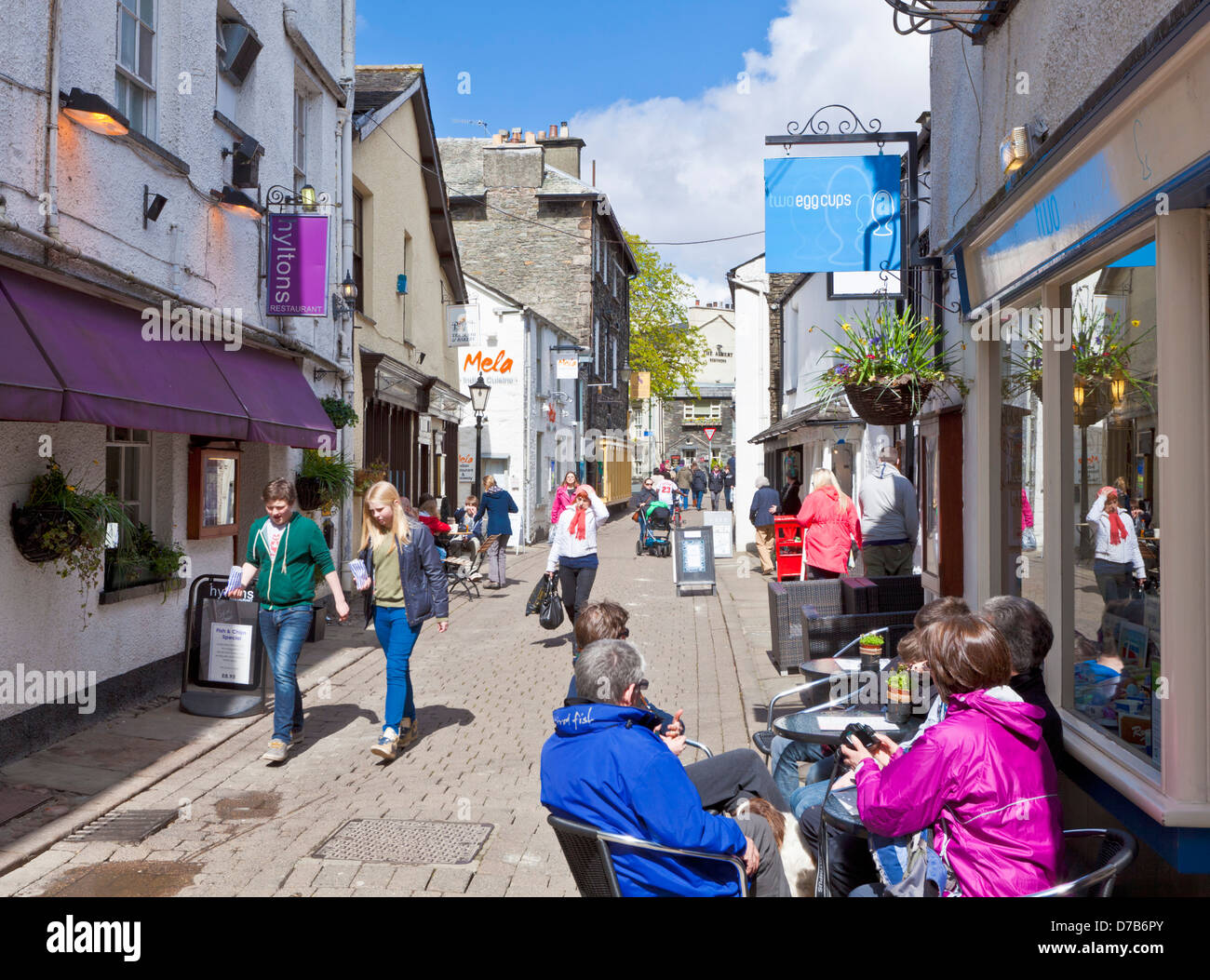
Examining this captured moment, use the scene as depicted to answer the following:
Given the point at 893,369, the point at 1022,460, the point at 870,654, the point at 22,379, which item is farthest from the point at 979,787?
the point at 22,379

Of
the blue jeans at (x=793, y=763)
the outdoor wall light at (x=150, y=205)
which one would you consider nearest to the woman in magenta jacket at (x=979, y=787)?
the blue jeans at (x=793, y=763)

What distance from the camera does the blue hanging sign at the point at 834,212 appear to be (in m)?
8.78

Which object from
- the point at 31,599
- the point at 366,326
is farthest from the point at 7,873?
the point at 366,326

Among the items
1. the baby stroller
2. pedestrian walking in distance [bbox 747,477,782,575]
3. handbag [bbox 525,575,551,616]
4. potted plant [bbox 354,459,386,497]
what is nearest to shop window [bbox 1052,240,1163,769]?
Result: handbag [bbox 525,575,551,616]

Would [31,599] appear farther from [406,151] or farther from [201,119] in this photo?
[406,151]

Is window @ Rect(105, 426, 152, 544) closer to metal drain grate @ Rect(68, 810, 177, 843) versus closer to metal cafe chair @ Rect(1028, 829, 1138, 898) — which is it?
metal drain grate @ Rect(68, 810, 177, 843)

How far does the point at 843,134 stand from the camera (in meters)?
8.81

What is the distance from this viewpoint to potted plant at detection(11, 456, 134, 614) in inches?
254

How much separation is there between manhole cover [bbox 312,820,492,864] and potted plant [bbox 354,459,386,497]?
8.41m

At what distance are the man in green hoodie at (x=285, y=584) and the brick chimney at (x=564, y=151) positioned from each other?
31.5m

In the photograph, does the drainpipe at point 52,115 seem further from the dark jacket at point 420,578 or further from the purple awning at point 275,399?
the dark jacket at point 420,578

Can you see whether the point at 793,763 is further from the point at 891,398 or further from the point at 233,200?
the point at 233,200

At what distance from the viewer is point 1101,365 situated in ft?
15.6

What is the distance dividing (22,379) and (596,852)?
167 inches
